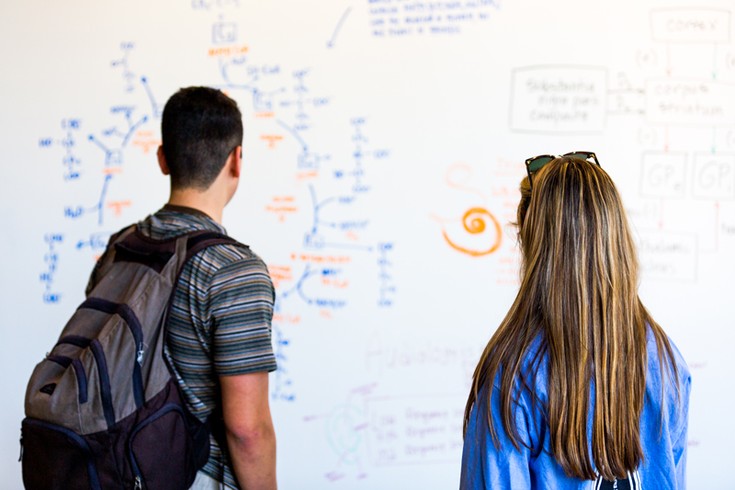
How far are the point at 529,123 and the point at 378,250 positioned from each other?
680 mm

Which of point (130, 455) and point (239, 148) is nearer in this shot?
point (130, 455)

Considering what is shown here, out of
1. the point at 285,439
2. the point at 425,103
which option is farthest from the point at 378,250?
the point at 285,439

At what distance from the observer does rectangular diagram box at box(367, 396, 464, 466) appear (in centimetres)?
255

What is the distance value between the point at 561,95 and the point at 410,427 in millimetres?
1258

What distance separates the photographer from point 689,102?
8.30ft

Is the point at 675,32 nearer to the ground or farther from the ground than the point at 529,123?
farther from the ground

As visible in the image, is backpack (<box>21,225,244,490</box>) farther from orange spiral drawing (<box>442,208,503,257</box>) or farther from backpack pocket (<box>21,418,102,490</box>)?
orange spiral drawing (<box>442,208,503,257</box>)

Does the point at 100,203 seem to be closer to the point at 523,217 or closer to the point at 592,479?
the point at 523,217

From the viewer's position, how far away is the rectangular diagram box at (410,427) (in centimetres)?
255

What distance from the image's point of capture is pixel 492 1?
252 centimetres

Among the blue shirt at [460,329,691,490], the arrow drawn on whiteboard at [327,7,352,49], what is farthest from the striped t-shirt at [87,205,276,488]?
the arrow drawn on whiteboard at [327,7,352,49]

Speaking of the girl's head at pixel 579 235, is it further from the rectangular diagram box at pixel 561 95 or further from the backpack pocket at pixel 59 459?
the rectangular diagram box at pixel 561 95

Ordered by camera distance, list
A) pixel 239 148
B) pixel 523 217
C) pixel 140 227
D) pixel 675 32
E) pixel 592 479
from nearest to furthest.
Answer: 1. pixel 592 479
2. pixel 523 217
3. pixel 140 227
4. pixel 239 148
5. pixel 675 32

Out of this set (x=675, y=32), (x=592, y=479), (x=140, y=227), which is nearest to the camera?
(x=592, y=479)
